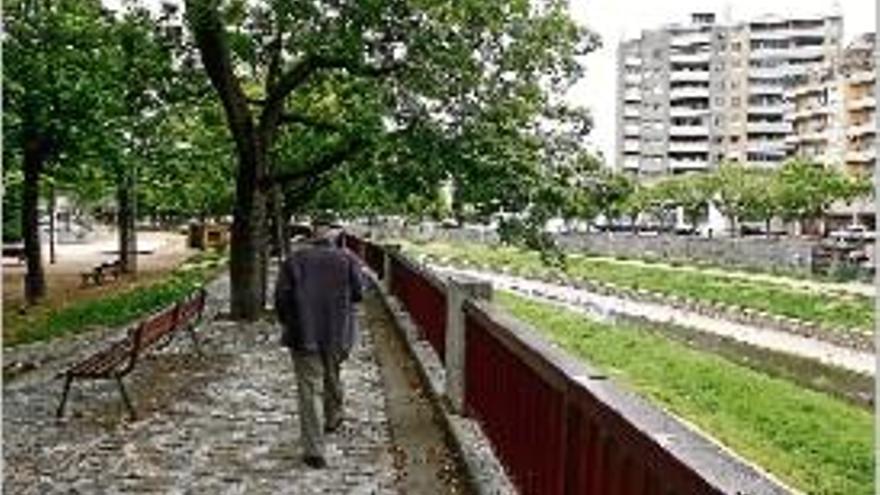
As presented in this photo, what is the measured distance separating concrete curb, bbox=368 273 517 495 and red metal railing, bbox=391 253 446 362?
19 cm

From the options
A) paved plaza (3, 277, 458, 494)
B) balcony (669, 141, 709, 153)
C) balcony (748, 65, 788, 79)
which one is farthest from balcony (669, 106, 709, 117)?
paved plaza (3, 277, 458, 494)

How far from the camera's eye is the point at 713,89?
18588 cm

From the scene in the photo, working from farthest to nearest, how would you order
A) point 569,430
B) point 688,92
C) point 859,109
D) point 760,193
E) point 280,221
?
1. point 688,92
2. point 859,109
3. point 760,193
4. point 280,221
5. point 569,430

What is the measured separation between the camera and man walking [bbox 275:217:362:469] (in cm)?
1132

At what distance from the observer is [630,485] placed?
17.1 ft

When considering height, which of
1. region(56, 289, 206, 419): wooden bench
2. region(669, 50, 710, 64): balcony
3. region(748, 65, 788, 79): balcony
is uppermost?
region(669, 50, 710, 64): balcony

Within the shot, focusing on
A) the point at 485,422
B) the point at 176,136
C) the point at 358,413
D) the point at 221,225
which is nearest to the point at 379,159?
the point at 358,413

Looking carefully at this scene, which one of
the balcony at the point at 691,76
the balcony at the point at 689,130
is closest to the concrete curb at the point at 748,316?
the balcony at the point at 689,130

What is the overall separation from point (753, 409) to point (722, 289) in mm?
33140

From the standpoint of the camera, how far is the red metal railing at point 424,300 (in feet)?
52.3

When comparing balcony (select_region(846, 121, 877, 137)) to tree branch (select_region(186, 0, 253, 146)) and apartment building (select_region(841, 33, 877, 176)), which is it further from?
tree branch (select_region(186, 0, 253, 146))

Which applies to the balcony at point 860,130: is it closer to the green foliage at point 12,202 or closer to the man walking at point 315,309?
the green foliage at point 12,202

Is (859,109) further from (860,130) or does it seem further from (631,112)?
(631,112)

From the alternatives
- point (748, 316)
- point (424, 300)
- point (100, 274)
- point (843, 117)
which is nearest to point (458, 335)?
point (424, 300)
